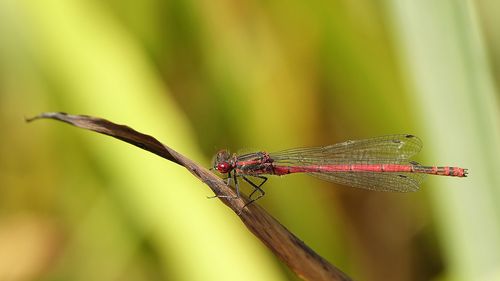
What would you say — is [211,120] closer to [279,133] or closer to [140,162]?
[279,133]

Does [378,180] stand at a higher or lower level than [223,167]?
lower

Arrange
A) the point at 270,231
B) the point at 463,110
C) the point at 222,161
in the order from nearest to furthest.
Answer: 1. the point at 270,231
2. the point at 463,110
3. the point at 222,161

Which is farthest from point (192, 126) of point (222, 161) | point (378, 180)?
point (378, 180)

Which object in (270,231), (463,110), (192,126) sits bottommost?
(270,231)

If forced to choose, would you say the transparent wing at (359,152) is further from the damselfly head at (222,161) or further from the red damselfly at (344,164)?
the damselfly head at (222,161)

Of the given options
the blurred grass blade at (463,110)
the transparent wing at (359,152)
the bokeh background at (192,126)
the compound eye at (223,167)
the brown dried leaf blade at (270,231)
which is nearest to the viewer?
the brown dried leaf blade at (270,231)

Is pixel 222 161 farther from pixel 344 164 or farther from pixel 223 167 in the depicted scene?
pixel 344 164

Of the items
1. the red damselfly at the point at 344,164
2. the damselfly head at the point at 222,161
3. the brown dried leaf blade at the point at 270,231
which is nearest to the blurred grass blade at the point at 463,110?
the brown dried leaf blade at the point at 270,231

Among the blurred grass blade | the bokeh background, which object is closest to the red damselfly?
the bokeh background

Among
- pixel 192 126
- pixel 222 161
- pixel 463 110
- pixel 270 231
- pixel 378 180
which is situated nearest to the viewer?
pixel 270 231
